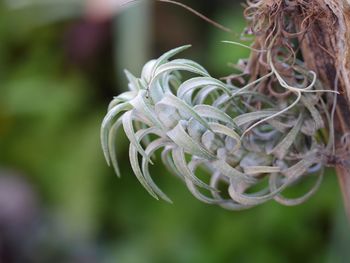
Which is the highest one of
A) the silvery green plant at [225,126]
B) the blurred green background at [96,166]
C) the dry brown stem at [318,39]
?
the dry brown stem at [318,39]

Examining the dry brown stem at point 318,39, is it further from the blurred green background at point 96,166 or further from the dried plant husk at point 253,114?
the blurred green background at point 96,166

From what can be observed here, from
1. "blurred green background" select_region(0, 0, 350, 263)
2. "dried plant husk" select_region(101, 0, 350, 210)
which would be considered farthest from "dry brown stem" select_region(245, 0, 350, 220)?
"blurred green background" select_region(0, 0, 350, 263)

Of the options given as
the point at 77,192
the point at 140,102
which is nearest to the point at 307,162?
the point at 140,102

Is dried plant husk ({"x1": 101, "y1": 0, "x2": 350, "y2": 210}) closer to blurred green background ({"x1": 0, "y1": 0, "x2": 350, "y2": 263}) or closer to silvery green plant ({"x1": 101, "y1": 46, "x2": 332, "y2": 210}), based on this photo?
silvery green plant ({"x1": 101, "y1": 46, "x2": 332, "y2": 210})

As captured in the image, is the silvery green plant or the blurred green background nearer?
the silvery green plant

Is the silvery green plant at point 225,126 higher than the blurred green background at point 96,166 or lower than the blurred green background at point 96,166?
higher

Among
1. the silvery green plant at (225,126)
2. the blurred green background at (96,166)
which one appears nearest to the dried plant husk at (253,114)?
the silvery green plant at (225,126)
